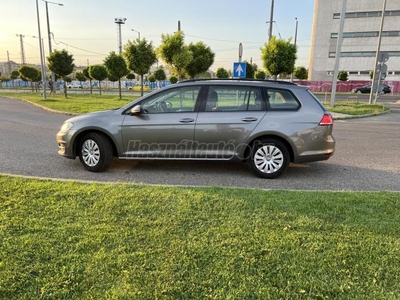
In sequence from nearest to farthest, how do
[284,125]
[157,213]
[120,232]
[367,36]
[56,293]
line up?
[56,293] < [120,232] < [157,213] < [284,125] < [367,36]

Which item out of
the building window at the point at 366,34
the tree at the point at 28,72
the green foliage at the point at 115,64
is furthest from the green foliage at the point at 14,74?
the building window at the point at 366,34

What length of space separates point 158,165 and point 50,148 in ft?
10.0

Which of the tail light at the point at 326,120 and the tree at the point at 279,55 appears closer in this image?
the tail light at the point at 326,120

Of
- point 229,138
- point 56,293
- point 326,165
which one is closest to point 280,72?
point 326,165

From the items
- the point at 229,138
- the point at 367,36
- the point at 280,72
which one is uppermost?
the point at 367,36

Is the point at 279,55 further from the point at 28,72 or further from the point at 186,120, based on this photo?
the point at 28,72

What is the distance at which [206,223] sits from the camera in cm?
328

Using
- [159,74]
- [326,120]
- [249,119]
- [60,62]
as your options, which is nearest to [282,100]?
[249,119]

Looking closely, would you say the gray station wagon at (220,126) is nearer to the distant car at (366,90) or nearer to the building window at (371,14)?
the distant car at (366,90)

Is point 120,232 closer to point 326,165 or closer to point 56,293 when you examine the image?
point 56,293

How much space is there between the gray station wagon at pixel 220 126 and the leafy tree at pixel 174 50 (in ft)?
53.1

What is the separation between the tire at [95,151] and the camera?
5324mm

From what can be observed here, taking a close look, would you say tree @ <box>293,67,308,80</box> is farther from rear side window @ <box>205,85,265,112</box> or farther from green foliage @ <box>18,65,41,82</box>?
rear side window @ <box>205,85,265,112</box>

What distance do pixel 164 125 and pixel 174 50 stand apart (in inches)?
660
